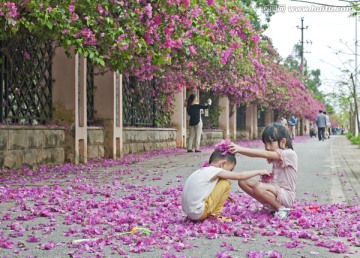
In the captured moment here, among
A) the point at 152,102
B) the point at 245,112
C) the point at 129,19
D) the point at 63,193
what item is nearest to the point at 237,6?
the point at 152,102

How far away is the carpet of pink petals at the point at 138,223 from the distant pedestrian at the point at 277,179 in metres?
0.17

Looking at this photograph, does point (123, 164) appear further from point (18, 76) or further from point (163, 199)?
point (163, 199)

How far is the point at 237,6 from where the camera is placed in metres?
23.1

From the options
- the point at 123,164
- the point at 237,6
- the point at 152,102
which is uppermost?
the point at 237,6

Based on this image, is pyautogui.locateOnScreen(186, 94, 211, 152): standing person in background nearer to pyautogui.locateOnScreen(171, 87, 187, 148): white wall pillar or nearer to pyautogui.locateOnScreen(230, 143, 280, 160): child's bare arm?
pyautogui.locateOnScreen(171, 87, 187, 148): white wall pillar

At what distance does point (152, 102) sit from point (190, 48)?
943 centimetres

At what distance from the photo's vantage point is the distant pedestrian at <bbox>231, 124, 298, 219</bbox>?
21.8 feet

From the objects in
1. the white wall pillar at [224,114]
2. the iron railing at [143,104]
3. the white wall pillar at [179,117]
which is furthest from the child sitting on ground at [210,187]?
the white wall pillar at [224,114]

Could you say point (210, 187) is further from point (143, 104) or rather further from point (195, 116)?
point (143, 104)

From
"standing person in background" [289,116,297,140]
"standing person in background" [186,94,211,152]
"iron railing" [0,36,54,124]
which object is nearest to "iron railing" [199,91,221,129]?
"standing person in background" [186,94,211,152]

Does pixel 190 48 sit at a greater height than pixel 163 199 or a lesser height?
greater

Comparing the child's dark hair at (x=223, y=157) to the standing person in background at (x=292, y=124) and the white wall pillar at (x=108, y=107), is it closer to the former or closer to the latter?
the white wall pillar at (x=108, y=107)

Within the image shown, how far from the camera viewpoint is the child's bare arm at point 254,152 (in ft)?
20.7

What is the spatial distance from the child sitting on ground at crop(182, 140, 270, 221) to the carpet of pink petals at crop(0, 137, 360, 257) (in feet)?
0.44
